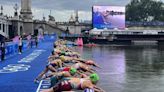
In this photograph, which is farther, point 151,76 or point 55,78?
point 151,76

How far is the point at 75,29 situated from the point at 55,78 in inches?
6197

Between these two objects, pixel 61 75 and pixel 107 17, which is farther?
pixel 107 17

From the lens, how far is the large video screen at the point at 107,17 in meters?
128

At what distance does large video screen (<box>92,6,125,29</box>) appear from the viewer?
128m

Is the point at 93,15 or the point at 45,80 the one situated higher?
the point at 93,15

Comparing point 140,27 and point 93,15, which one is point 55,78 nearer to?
point 93,15

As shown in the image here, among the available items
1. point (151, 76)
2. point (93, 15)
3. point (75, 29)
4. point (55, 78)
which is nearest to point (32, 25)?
point (93, 15)

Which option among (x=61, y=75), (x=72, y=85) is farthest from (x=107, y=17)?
(x=72, y=85)

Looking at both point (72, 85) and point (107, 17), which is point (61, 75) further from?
point (107, 17)

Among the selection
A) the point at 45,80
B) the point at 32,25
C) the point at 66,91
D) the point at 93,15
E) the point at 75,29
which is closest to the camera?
the point at 66,91

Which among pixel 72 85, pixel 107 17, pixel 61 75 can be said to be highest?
pixel 107 17

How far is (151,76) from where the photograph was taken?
31.3 meters

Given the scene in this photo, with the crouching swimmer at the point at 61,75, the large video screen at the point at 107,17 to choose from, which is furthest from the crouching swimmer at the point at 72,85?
the large video screen at the point at 107,17

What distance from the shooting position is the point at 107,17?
128 m
